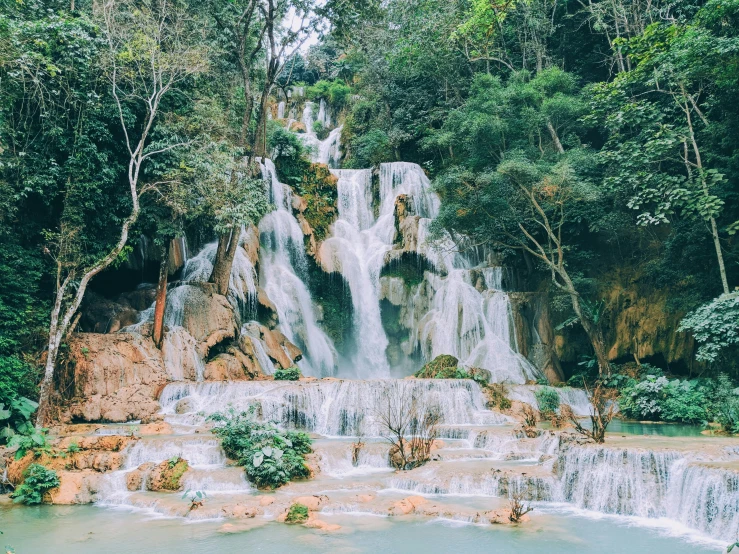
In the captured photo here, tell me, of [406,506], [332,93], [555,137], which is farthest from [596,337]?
[332,93]

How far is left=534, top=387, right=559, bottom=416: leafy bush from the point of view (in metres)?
14.4

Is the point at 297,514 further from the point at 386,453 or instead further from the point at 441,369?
the point at 441,369

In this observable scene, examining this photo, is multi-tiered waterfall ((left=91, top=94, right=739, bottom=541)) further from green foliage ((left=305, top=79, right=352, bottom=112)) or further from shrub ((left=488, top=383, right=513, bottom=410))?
green foliage ((left=305, top=79, right=352, bottom=112))

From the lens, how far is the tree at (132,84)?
12945 mm

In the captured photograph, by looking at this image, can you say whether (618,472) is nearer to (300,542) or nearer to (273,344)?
(300,542)

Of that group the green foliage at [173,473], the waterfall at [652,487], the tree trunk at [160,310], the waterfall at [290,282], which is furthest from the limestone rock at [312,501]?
the waterfall at [290,282]

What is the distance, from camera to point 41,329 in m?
13.0

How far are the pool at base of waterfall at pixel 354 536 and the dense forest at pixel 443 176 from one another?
160 inches

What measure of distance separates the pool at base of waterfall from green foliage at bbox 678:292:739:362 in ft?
24.7

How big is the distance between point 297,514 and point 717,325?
36.7 ft

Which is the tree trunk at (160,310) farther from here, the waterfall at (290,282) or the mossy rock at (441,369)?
the mossy rock at (441,369)

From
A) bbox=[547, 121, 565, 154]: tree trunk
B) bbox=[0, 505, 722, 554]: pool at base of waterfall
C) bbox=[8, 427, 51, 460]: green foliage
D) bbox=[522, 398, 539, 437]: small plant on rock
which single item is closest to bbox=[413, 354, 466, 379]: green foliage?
bbox=[522, 398, 539, 437]: small plant on rock

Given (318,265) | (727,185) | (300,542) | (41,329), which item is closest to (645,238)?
(727,185)

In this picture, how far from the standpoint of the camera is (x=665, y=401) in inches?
525
